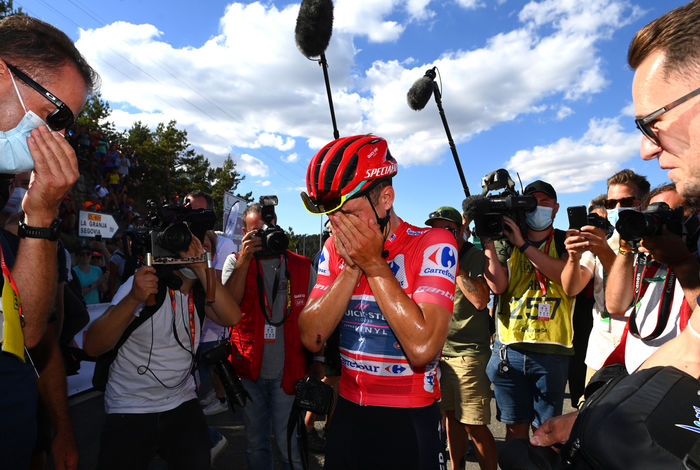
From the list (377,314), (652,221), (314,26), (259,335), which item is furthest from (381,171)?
(314,26)

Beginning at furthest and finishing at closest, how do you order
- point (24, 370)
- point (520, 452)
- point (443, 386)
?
point (443, 386)
point (24, 370)
point (520, 452)

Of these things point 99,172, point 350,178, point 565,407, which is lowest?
point 565,407

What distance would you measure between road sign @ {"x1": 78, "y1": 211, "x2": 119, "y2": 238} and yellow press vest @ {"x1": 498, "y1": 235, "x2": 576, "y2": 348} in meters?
9.77

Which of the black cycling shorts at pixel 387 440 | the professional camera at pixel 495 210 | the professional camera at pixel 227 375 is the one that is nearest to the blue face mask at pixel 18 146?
the black cycling shorts at pixel 387 440

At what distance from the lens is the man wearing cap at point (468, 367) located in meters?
3.80

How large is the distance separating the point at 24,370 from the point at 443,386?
3.56 meters

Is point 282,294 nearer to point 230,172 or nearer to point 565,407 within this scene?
point 565,407

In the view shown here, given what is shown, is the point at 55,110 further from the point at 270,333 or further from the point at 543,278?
the point at 543,278

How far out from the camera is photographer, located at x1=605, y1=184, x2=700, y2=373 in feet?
7.18

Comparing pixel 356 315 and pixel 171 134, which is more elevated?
pixel 171 134

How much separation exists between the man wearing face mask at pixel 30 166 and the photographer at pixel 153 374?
806mm

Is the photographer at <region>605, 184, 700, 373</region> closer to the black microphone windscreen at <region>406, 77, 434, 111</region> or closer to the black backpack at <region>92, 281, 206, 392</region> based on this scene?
the black backpack at <region>92, 281, 206, 392</region>

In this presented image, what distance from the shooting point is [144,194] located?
31250mm

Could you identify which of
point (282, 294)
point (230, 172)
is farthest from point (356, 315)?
point (230, 172)
